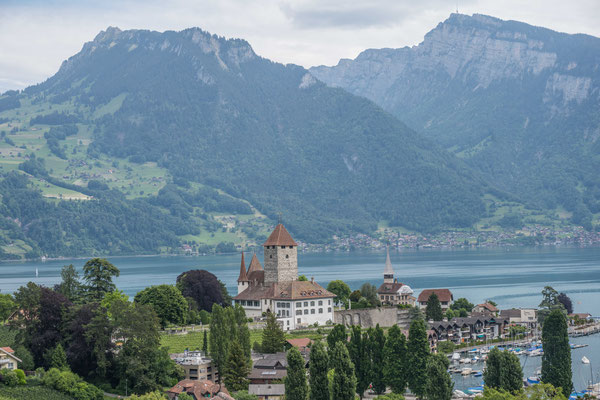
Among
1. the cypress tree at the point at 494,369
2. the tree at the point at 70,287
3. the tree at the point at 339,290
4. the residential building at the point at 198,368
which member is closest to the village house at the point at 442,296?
the tree at the point at 339,290

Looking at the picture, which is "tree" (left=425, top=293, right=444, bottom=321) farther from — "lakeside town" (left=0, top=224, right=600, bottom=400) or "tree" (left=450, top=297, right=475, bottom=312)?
"lakeside town" (left=0, top=224, right=600, bottom=400)

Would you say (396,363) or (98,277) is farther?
(98,277)

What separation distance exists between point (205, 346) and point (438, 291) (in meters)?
58.7

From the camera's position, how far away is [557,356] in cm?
8206

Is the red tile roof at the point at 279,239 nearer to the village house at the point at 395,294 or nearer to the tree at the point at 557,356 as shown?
the village house at the point at 395,294

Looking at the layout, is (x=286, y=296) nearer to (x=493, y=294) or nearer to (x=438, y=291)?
(x=438, y=291)

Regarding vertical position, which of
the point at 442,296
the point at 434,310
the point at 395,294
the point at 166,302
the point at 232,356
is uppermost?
the point at 166,302

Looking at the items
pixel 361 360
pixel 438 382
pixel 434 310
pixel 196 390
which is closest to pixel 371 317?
pixel 434 310

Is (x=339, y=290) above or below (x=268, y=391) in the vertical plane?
above

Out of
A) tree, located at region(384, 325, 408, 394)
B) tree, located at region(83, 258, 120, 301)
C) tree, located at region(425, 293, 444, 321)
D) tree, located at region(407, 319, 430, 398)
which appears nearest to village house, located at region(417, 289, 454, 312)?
tree, located at region(425, 293, 444, 321)

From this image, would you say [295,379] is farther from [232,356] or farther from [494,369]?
[494,369]

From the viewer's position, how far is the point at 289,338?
9769 centimetres

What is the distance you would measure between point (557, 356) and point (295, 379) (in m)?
27.0

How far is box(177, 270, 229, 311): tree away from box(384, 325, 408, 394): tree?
134 ft
